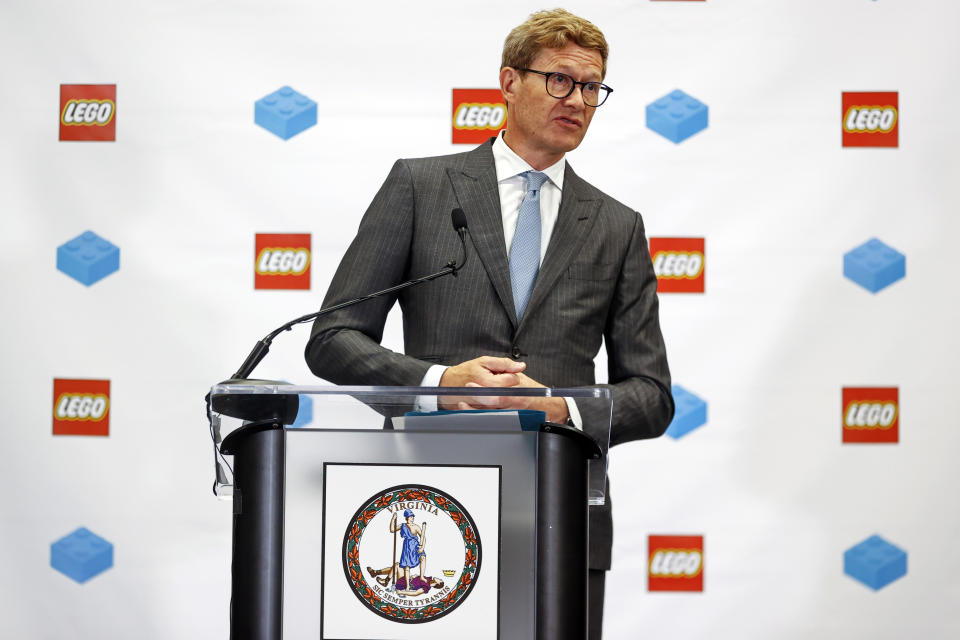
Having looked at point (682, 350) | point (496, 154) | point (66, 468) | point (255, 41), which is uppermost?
point (255, 41)

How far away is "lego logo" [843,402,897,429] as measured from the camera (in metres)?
2.83

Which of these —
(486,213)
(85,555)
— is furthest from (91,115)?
(486,213)

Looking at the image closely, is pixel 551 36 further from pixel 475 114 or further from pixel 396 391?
pixel 396 391

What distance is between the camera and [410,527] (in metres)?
1.13

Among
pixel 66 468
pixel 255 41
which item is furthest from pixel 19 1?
pixel 66 468

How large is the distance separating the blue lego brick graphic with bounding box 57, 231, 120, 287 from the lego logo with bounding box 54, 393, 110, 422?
34 cm

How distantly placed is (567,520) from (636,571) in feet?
5.84

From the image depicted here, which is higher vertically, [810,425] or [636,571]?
[810,425]

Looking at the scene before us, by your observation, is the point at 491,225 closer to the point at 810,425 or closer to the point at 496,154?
the point at 496,154

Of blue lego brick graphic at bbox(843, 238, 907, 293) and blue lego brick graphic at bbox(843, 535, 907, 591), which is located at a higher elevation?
blue lego brick graphic at bbox(843, 238, 907, 293)

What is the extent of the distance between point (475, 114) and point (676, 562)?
1456mm

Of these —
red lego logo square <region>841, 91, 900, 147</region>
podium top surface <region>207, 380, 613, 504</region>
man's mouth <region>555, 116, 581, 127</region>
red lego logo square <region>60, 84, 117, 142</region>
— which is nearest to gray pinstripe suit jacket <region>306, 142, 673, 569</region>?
man's mouth <region>555, 116, 581, 127</region>

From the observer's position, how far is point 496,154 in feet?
6.78

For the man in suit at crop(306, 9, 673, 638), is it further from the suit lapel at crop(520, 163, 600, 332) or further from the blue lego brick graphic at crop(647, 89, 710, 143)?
the blue lego brick graphic at crop(647, 89, 710, 143)
